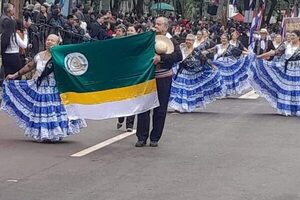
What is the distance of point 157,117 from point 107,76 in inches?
36.1

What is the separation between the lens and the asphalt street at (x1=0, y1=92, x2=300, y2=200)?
868 centimetres

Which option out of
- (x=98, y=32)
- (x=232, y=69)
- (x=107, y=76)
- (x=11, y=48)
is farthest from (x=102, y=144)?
(x=98, y=32)

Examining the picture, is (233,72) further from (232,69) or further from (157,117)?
(157,117)

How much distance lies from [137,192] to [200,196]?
0.65 m

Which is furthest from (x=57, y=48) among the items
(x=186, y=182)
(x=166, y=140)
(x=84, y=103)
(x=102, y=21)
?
(x=102, y=21)

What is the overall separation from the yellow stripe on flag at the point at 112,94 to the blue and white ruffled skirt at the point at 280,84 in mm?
5445

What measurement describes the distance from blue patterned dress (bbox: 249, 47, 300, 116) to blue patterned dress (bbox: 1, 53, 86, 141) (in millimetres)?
5876

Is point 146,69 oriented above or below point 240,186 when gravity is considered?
above

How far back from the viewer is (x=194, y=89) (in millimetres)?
17031

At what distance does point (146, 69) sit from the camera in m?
12.0

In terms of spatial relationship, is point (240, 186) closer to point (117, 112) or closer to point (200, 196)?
point (200, 196)

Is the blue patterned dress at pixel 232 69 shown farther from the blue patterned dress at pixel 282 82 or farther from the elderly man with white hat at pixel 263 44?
the elderly man with white hat at pixel 263 44

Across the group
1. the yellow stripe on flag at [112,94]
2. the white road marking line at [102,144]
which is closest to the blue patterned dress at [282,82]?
the white road marking line at [102,144]

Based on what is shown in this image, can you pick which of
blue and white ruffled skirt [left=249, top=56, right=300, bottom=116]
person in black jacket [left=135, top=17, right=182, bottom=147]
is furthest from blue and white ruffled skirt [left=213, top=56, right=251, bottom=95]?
person in black jacket [left=135, top=17, right=182, bottom=147]
